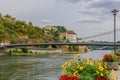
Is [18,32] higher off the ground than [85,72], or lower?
higher

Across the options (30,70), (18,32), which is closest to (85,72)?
(30,70)

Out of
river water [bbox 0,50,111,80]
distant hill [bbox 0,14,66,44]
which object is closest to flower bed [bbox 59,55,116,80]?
river water [bbox 0,50,111,80]

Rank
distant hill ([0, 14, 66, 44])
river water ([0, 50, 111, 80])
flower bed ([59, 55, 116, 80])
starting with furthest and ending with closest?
distant hill ([0, 14, 66, 44]) → river water ([0, 50, 111, 80]) → flower bed ([59, 55, 116, 80])

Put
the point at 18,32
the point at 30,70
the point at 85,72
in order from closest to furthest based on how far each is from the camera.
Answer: the point at 85,72
the point at 30,70
the point at 18,32

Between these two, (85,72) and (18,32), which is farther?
(18,32)

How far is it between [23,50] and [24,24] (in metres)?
43.6

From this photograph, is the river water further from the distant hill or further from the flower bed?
the distant hill

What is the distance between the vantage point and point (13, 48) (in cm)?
12744

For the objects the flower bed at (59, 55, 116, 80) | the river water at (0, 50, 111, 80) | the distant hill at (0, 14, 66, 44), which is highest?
the distant hill at (0, 14, 66, 44)

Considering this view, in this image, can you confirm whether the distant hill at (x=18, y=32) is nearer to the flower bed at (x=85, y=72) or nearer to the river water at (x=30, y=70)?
the river water at (x=30, y=70)

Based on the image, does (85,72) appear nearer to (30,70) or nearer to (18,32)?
(30,70)

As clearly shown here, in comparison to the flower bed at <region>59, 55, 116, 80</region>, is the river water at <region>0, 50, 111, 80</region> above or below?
below

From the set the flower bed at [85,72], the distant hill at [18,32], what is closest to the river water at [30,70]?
the flower bed at [85,72]

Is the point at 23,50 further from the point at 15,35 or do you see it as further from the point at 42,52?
the point at 15,35
